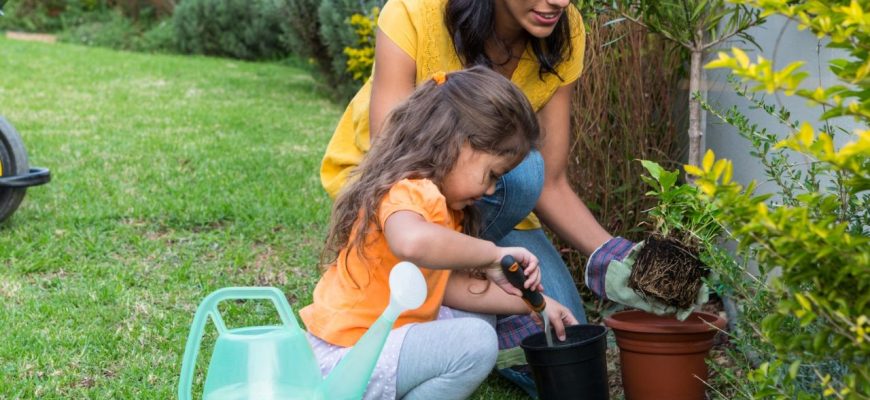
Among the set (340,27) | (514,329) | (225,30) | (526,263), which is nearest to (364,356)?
(526,263)

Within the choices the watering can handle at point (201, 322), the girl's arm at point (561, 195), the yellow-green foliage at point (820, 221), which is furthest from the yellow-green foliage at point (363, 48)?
the yellow-green foliage at point (820, 221)

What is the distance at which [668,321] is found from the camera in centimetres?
A: 230

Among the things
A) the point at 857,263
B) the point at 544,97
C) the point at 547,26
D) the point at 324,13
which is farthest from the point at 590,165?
the point at 324,13

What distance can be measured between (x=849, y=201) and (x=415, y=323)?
0.90 m

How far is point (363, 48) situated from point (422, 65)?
434 centimetres

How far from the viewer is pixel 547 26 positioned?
250 centimetres

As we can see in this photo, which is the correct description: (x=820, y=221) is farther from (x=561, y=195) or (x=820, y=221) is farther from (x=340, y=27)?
(x=340, y=27)

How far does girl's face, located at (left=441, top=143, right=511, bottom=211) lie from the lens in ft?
7.01

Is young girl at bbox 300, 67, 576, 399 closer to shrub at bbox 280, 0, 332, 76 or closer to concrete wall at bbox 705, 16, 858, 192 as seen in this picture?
concrete wall at bbox 705, 16, 858, 192

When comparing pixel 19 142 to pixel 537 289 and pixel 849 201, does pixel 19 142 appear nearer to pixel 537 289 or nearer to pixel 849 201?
pixel 537 289

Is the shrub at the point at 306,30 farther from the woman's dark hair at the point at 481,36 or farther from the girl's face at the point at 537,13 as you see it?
the girl's face at the point at 537,13

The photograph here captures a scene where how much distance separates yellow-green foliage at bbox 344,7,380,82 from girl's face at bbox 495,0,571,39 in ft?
13.2

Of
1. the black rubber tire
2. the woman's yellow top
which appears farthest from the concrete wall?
the black rubber tire

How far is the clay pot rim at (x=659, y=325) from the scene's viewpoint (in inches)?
89.0
